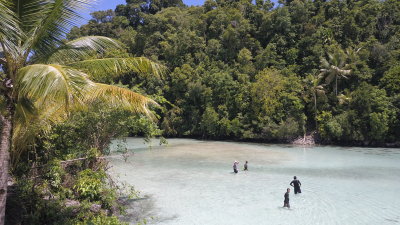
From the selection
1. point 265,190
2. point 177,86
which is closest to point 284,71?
point 177,86

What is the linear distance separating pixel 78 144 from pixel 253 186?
831 cm

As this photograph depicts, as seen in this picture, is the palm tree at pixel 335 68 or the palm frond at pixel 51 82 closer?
the palm frond at pixel 51 82

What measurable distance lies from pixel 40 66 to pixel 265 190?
1138cm

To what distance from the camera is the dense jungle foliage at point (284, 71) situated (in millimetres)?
30567

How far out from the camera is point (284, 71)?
121 feet

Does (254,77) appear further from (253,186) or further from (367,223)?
(367,223)

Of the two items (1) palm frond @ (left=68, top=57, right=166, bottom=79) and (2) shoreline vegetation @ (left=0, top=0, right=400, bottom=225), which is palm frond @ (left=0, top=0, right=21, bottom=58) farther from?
(1) palm frond @ (left=68, top=57, right=166, bottom=79)

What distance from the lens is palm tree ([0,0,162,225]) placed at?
3926 mm

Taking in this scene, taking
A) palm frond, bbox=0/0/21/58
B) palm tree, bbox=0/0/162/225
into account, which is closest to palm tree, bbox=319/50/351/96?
palm tree, bbox=0/0/162/225

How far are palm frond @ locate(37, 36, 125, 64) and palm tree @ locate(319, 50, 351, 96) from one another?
3146cm

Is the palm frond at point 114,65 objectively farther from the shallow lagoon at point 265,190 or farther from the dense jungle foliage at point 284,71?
the dense jungle foliage at point 284,71

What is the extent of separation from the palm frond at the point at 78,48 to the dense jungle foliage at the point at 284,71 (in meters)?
23.4

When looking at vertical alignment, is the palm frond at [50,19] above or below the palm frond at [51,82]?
above

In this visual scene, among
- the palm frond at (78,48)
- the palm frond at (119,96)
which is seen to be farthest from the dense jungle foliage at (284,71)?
the palm frond at (119,96)
